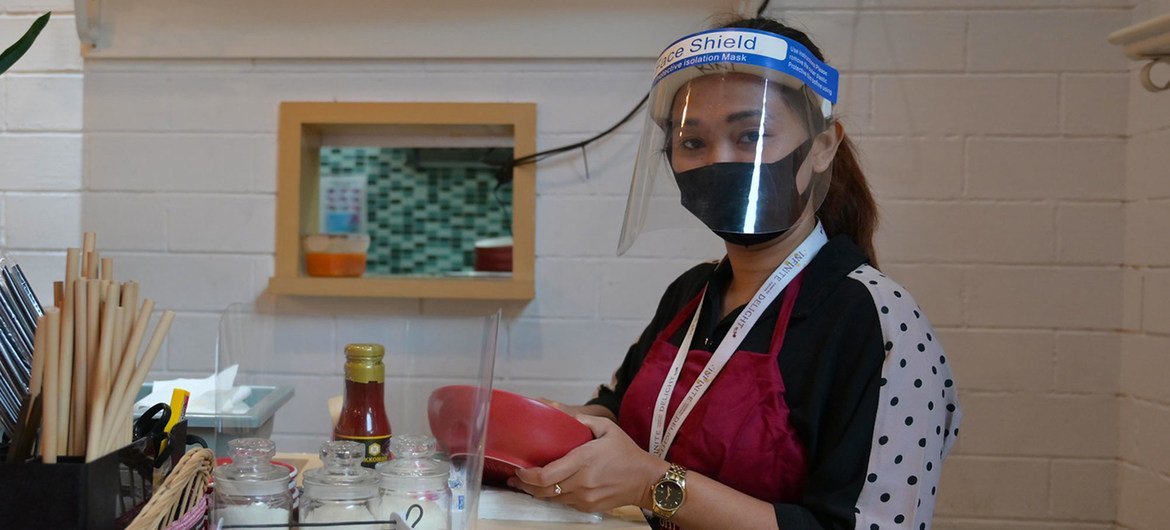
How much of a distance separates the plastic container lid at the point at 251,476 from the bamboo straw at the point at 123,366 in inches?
3.7

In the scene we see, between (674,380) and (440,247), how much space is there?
8.37 ft

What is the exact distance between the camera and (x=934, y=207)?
2.02 meters

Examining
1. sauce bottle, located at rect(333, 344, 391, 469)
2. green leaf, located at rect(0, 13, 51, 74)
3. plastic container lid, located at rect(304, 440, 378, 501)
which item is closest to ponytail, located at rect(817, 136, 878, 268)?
sauce bottle, located at rect(333, 344, 391, 469)

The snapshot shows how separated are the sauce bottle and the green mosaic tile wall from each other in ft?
8.90

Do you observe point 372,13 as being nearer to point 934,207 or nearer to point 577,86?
point 577,86

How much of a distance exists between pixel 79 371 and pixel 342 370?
1.21ft

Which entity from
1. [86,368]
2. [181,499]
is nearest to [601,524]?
[181,499]

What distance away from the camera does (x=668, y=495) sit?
109cm

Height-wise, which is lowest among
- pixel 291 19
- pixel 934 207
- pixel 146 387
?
pixel 146 387

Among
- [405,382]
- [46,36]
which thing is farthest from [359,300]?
[405,382]

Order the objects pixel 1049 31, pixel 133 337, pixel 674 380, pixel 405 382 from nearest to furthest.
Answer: pixel 133 337, pixel 405 382, pixel 674 380, pixel 1049 31

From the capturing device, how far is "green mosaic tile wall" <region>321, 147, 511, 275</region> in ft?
12.1

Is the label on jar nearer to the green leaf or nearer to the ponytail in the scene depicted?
→ the green leaf

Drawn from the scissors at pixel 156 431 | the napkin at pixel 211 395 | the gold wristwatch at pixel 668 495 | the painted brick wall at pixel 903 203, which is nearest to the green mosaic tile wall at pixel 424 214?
the painted brick wall at pixel 903 203
